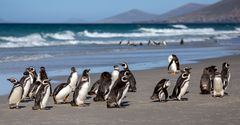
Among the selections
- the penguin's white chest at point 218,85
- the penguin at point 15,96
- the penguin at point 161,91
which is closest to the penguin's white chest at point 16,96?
the penguin at point 15,96

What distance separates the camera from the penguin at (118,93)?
11.4 m

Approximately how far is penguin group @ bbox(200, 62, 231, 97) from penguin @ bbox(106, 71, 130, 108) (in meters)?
2.23

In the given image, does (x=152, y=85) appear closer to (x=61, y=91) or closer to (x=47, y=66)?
(x=61, y=91)

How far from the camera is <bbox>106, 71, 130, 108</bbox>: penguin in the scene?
11.4 m

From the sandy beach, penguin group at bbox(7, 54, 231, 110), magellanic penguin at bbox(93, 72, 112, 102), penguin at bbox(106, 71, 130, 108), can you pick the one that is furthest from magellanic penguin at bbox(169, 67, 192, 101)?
magellanic penguin at bbox(93, 72, 112, 102)

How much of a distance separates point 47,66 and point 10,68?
1.56 meters

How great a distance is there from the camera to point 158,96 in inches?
477

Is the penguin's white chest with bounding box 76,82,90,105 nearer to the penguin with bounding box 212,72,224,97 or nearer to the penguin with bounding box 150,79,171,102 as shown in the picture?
the penguin with bounding box 150,79,171,102

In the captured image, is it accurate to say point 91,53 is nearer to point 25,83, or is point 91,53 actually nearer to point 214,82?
point 25,83

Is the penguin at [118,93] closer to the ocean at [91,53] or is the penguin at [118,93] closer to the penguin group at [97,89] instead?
the penguin group at [97,89]

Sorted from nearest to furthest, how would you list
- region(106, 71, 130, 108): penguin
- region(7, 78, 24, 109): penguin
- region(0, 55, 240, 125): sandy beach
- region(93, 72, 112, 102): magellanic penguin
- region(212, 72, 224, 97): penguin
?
region(0, 55, 240, 125): sandy beach → region(106, 71, 130, 108): penguin → region(7, 78, 24, 109): penguin → region(93, 72, 112, 102): magellanic penguin → region(212, 72, 224, 97): penguin

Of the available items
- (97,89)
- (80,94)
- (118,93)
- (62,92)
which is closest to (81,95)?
(80,94)

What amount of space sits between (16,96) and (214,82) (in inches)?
169

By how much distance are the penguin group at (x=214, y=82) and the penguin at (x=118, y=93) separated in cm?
223
